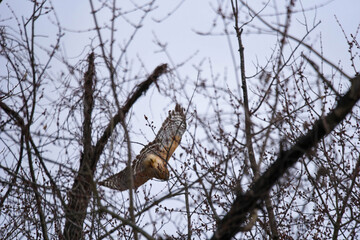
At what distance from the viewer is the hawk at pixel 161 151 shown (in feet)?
18.6

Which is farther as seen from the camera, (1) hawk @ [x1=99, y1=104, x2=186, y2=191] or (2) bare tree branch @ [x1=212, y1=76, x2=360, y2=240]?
(1) hawk @ [x1=99, y1=104, x2=186, y2=191]

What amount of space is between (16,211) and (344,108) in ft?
14.4

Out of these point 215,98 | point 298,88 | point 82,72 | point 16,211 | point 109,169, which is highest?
point 298,88

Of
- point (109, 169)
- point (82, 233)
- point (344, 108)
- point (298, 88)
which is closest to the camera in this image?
point (344, 108)

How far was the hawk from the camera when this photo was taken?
568 centimetres

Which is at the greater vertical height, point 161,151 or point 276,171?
point 161,151

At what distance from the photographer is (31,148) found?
520 centimetres

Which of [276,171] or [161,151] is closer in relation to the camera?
[276,171]

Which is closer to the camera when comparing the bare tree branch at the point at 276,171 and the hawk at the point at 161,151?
the bare tree branch at the point at 276,171

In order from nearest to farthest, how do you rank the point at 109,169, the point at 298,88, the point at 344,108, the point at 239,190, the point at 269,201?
the point at 344,108, the point at 239,190, the point at 109,169, the point at 269,201, the point at 298,88

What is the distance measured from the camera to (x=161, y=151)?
5.85 m

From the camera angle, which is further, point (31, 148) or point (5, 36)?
point (5, 36)

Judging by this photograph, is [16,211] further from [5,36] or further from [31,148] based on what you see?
[5,36]

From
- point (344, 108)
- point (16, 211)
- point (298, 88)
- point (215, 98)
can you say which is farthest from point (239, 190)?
point (16, 211)
